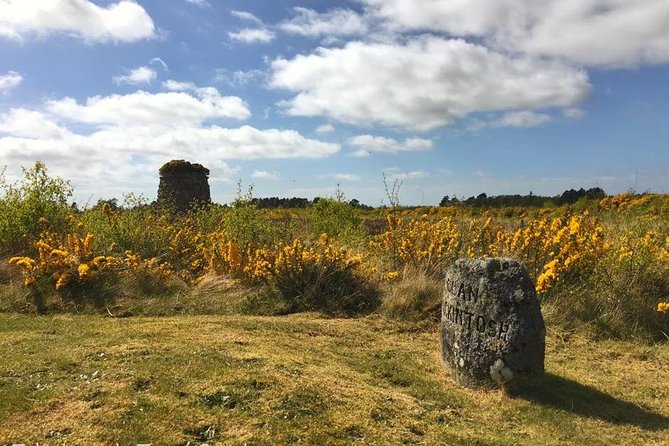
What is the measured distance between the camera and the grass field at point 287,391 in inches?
135

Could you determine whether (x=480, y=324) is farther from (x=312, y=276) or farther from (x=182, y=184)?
(x=182, y=184)

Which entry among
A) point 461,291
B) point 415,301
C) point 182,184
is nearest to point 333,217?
point 182,184

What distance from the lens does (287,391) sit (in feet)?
13.0

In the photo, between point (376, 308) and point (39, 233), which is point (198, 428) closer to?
point (376, 308)

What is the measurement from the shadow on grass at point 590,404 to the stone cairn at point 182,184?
1415 cm

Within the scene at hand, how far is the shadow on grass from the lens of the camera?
4.41 m

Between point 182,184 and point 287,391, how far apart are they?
14.8 metres

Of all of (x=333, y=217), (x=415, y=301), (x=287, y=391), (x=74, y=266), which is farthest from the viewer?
(x=333, y=217)

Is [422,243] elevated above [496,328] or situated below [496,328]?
above

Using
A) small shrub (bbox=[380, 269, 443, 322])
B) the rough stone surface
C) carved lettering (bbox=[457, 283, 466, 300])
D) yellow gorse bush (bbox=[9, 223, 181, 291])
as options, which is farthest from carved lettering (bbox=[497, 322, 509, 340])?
yellow gorse bush (bbox=[9, 223, 181, 291])

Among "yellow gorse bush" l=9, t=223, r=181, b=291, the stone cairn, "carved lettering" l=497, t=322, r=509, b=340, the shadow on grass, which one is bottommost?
the shadow on grass

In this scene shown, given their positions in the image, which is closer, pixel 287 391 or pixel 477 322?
pixel 287 391

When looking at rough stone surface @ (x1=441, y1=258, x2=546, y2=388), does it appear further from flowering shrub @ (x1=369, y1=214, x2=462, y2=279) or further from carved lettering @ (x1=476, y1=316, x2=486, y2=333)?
flowering shrub @ (x1=369, y1=214, x2=462, y2=279)

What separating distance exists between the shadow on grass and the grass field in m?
0.02
